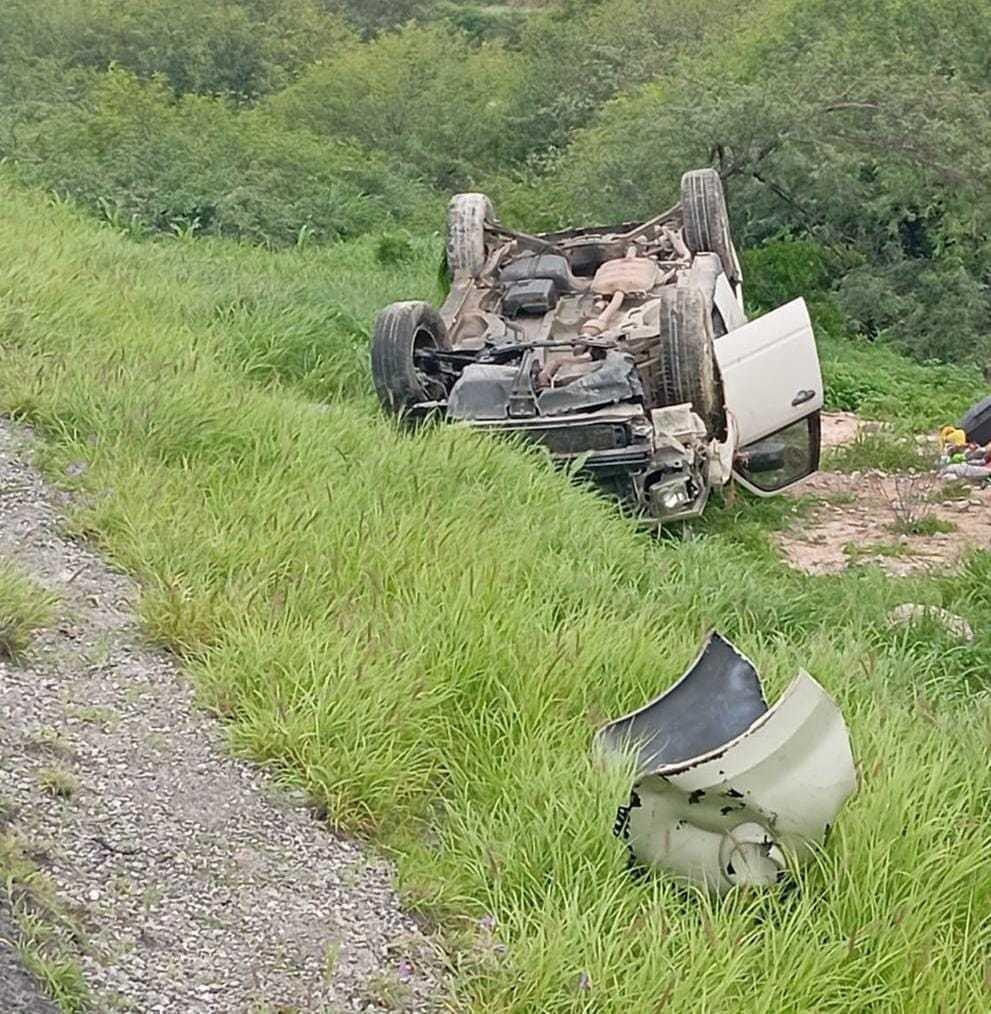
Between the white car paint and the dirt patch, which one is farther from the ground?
the white car paint

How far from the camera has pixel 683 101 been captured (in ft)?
51.7

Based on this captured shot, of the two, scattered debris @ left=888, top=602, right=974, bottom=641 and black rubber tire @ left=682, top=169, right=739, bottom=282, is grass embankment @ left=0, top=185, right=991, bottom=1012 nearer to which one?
scattered debris @ left=888, top=602, right=974, bottom=641

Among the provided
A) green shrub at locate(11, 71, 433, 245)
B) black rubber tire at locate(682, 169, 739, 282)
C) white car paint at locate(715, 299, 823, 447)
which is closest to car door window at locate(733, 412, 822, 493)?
white car paint at locate(715, 299, 823, 447)

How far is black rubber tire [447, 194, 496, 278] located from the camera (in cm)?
970

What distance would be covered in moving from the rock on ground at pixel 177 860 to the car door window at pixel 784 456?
208 inches

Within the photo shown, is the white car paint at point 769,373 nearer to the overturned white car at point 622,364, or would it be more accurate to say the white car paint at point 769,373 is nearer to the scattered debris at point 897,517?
the overturned white car at point 622,364

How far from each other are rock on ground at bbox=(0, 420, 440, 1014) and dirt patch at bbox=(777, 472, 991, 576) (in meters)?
4.58

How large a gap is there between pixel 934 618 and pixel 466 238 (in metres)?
5.16

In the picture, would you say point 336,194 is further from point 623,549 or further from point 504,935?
point 504,935

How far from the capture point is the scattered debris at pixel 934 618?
5.55m

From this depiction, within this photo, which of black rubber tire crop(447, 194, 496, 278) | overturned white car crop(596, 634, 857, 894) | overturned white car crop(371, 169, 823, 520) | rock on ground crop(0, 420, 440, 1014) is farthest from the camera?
black rubber tire crop(447, 194, 496, 278)

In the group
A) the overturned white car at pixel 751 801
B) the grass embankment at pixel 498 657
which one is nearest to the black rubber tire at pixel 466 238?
the grass embankment at pixel 498 657

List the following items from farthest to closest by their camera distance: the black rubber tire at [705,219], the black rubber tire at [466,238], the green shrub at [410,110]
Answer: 1. the green shrub at [410,110]
2. the black rubber tire at [705,219]
3. the black rubber tire at [466,238]

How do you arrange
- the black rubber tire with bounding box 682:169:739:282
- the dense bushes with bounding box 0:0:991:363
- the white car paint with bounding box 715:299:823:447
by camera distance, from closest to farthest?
Result: the white car paint with bounding box 715:299:823:447
the black rubber tire with bounding box 682:169:739:282
the dense bushes with bounding box 0:0:991:363
